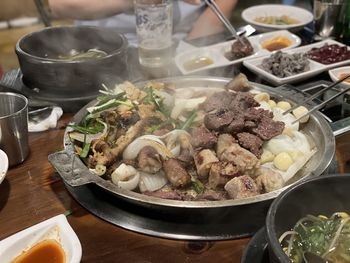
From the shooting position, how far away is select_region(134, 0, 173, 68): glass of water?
2986 millimetres

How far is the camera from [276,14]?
14.8 ft

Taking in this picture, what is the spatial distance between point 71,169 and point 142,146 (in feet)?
1.18

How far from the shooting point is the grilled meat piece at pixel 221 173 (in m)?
1.90

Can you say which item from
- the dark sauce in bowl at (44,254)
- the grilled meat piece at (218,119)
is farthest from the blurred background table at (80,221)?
the grilled meat piece at (218,119)

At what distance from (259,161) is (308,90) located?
3.48 ft

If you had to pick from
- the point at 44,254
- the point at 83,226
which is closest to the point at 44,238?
the point at 44,254

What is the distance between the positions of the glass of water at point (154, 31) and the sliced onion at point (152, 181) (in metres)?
1.38

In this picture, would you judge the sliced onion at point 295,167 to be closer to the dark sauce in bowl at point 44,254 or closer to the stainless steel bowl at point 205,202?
the stainless steel bowl at point 205,202

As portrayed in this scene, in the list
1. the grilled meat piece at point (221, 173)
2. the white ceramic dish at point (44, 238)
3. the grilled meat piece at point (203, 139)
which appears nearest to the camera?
the white ceramic dish at point (44, 238)

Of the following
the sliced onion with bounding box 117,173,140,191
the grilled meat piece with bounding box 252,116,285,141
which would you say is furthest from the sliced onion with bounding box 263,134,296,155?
the sliced onion with bounding box 117,173,140,191

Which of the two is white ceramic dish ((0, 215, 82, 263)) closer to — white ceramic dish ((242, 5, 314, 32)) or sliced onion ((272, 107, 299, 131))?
sliced onion ((272, 107, 299, 131))

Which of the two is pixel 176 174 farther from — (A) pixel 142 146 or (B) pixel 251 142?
(B) pixel 251 142

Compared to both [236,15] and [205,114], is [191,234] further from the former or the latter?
[236,15]

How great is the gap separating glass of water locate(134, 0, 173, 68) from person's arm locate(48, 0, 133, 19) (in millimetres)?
900
